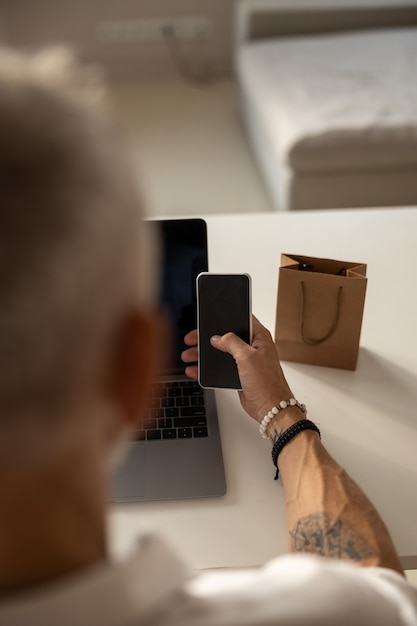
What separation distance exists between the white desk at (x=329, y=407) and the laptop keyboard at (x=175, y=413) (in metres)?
0.04

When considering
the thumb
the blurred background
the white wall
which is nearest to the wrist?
the thumb

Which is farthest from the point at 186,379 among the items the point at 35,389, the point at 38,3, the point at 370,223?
the point at 38,3

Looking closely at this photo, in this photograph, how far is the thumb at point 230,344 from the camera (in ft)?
3.41

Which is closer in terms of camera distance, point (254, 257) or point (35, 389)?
point (35, 389)

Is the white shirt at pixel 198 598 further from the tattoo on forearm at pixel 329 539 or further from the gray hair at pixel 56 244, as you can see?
the tattoo on forearm at pixel 329 539

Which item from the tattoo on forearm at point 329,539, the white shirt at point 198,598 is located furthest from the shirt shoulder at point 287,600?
the tattoo on forearm at point 329,539

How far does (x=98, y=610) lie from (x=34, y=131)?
0.30 m

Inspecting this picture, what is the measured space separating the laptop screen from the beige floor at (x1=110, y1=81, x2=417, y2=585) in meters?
1.46

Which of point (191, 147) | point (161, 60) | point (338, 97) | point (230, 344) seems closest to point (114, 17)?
point (161, 60)

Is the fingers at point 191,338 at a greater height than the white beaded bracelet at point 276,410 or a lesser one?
greater

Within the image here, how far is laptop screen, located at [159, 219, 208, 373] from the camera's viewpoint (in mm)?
1085

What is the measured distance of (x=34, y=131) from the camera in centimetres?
39

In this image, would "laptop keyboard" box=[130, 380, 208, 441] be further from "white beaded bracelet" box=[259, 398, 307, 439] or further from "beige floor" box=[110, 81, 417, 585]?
"beige floor" box=[110, 81, 417, 585]

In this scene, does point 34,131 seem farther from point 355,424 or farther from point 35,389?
point 355,424
